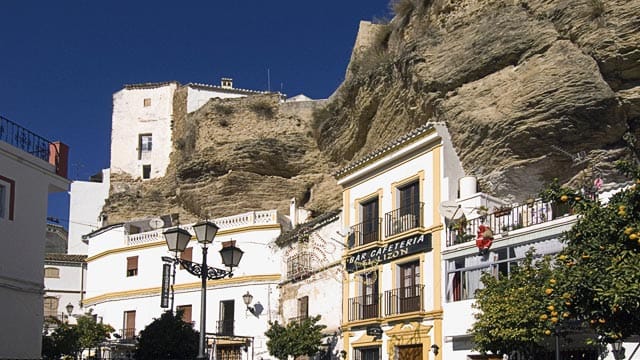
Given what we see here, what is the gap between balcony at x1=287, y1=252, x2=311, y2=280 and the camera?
3053cm

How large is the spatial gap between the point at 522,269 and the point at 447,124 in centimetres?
657

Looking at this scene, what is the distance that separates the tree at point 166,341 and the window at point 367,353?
7.34 meters

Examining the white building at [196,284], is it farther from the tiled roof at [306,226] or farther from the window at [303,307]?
the window at [303,307]

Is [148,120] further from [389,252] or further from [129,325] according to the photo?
[389,252]

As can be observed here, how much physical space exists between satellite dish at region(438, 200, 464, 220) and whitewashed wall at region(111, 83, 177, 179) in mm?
25737

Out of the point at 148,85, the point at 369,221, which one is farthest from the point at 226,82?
the point at 369,221

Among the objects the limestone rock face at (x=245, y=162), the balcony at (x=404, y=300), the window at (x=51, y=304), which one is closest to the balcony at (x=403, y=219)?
the balcony at (x=404, y=300)

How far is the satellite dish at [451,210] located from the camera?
2227cm

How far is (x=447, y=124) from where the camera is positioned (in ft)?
76.9

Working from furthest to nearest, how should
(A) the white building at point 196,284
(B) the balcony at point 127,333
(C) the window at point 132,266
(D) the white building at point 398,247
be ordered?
1. (C) the window at point 132,266
2. (B) the balcony at point 127,333
3. (A) the white building at point 196,284
4. (D) the white building at point 398,247

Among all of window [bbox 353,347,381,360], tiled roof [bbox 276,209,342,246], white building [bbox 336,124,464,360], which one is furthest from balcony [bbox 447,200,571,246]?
tiled roof [bbox 276,209,342,246]

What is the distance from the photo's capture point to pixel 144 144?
4669 centimetres

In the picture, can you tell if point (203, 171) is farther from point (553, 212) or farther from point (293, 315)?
point (553, 212)

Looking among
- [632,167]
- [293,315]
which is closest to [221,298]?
[293,315]
